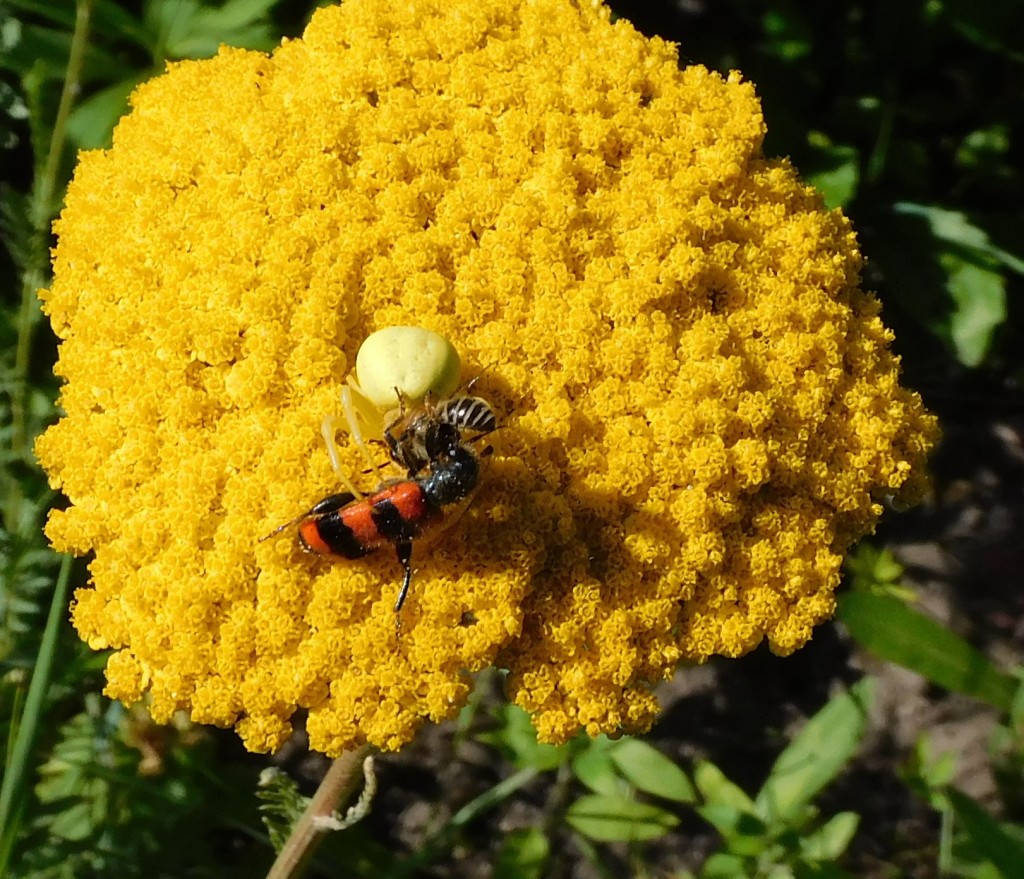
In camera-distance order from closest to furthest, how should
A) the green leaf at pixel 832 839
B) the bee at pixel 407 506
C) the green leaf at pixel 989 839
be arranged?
the bee at pixel 407 506
the green leaf at pixel 989 839
the green leaf at pixel 832 839

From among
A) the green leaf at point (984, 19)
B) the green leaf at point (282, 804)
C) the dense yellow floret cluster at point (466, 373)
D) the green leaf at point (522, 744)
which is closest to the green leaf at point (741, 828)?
the green leaf at point (522, 744)

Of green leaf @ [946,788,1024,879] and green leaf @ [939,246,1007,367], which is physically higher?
green leaf @ [939,246,1007,367]

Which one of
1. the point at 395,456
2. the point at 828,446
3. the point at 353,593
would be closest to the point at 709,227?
the point at 828,446

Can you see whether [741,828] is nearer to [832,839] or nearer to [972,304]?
[832,839]

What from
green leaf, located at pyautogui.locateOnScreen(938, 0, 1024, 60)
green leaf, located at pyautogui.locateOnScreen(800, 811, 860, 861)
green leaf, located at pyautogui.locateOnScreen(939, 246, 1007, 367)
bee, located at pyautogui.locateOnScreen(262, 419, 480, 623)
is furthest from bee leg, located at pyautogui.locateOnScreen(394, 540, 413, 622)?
green leaf, located at pyautogui.locateOnScreen(938, 0, 1024, 60)

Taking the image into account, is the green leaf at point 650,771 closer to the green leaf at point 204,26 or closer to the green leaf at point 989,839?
the green leaf at point 989,839

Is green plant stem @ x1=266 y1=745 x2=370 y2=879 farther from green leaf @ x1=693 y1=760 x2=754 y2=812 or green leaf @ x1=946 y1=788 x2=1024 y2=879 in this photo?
green leaf @ x1=946 y1=788 x2=1024 y2=879
